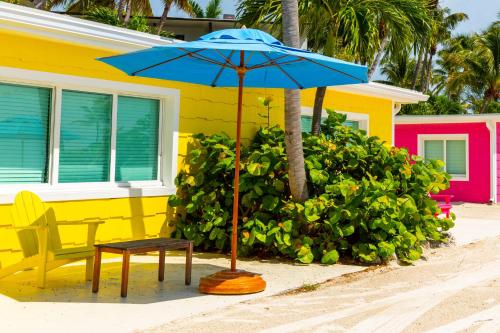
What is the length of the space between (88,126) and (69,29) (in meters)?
1.29

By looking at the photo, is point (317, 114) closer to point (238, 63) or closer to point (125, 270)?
point (238, 63)

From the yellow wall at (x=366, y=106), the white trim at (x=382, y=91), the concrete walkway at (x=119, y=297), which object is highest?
the white trim at (x=382, y=91)

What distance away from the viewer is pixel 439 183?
828 cm

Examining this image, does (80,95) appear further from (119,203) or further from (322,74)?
(322,74)

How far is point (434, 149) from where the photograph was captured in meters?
19.4

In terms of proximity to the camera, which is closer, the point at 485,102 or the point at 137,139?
the point at 137,139

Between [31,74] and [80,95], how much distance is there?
775mm

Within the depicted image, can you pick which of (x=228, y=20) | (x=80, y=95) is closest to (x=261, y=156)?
(x=80, y=95)

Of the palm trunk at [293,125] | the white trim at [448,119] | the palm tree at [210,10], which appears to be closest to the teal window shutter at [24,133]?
the palm trunk at [293,125]

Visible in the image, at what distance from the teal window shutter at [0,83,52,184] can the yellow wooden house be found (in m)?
0.01

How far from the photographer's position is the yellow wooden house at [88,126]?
21.7 ft

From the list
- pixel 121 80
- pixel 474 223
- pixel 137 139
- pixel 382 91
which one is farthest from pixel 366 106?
pixel 121 80

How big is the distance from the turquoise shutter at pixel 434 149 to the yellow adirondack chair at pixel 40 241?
15474mm

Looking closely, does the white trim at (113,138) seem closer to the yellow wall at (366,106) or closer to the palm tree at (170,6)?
the yellow wall at (366,106)
